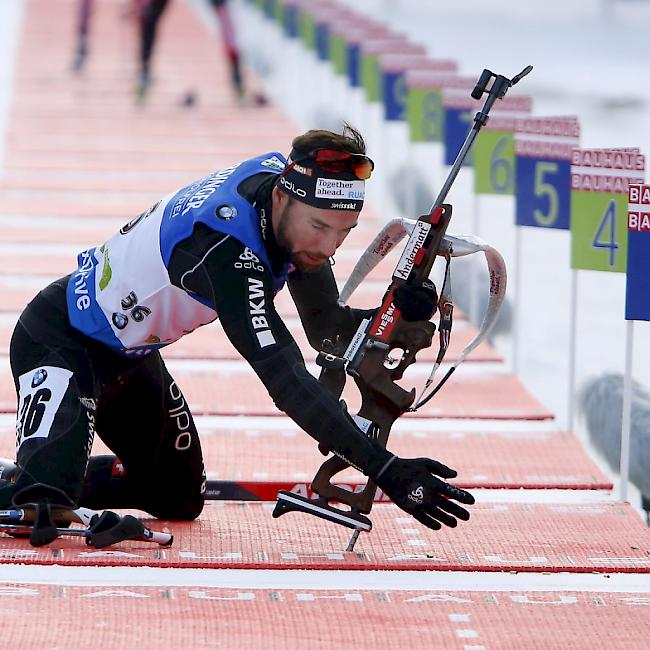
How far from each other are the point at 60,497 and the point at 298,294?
2.61 feet

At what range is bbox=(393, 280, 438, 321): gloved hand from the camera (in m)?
3.71

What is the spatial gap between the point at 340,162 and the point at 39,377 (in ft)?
3.11

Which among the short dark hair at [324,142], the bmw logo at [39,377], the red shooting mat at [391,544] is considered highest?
the short dark hair at [324,142]

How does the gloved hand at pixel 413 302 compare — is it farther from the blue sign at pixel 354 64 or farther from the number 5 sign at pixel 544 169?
the blue sign at pixel 354 64

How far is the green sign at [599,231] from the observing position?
492 centimetres

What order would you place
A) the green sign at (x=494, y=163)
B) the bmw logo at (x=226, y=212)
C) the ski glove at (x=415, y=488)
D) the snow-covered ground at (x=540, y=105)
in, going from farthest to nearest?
the snow-covered ground at (x=540, y=105), the green sign at (x=494, y=163), the bmw logo at (x=226, y=212), the ski glove at (x=415, y=488)

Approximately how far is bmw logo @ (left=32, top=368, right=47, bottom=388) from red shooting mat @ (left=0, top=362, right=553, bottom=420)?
1.42 metres

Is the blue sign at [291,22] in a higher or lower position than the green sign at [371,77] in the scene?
higher

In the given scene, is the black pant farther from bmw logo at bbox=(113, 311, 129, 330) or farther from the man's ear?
the man's ear

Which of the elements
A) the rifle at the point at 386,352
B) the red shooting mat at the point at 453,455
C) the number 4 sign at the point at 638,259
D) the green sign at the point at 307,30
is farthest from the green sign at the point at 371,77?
the rifle at the point at 386,352

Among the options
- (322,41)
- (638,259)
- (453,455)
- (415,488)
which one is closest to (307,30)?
(322,41)

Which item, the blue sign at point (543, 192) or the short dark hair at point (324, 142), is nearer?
the short dark hair at point (324, 142)

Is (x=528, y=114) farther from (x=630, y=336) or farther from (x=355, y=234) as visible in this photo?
(x=355, y=234)

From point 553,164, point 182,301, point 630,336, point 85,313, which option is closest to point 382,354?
point 182,301
